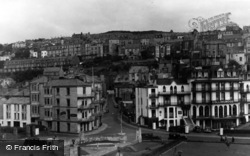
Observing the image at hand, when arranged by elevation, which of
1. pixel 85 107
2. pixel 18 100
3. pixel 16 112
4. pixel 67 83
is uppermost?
pixel 67 83

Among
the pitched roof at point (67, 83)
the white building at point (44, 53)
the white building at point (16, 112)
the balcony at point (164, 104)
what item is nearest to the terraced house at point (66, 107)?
the pitched roof at point (67, 83)

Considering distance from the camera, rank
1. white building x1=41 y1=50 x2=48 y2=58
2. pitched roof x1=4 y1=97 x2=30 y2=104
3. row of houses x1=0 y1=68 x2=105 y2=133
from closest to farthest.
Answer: row of houses x1=0 y1=68 x2=105 y2=133 → pitched roof x1=4 y1=97 x2=30 y2=104 → white building x1=41 y1=50 x2=48 y2=58

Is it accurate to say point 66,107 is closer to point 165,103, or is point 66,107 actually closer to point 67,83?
point 67,83

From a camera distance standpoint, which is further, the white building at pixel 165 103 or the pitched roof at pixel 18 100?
the pitched roof at pixel 18 100

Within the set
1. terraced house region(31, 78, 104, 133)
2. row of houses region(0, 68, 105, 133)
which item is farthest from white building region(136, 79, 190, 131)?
terraced house region(31, 78, 104, 133)

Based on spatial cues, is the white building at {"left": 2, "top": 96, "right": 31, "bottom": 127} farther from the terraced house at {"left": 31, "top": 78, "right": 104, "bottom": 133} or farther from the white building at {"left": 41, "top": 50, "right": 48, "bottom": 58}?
the white building at {"left": 41, "top": 50, "right": 48, "bottom": 58}

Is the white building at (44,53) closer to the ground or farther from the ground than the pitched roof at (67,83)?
farther from the ground

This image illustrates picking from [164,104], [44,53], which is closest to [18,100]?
[164,104]

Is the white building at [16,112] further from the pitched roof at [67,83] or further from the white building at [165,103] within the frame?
the white building at [165,103]
